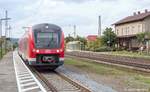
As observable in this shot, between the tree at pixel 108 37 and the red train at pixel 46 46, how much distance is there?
2569 inches

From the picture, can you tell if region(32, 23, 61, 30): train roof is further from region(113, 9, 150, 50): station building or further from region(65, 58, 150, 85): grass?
region(113, 9, 150, 50): station building

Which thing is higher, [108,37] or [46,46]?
[108,37]

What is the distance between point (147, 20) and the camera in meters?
87.6

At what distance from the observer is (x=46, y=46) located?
1054 inches

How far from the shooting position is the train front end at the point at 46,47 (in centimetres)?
2667

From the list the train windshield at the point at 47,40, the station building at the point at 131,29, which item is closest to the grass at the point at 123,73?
the train windshield at the point at 47,40

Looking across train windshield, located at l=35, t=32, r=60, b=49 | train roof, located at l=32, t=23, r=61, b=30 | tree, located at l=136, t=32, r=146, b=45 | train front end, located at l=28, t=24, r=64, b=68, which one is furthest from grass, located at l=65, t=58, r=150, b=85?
tree, located at l=136, t=32, r=146, b=45

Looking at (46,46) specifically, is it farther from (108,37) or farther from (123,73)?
(108,37)

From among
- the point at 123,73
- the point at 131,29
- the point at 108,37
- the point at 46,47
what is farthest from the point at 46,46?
the point at 131,29

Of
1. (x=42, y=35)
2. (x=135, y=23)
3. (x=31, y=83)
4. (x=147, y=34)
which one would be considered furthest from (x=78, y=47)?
(x=31, y=83)

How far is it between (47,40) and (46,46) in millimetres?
456

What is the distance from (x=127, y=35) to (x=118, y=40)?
187 inches

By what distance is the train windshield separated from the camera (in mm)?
26828

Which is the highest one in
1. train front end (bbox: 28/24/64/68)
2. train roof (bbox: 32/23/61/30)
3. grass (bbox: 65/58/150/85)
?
train roof (bbox: 32/23/61/30)
